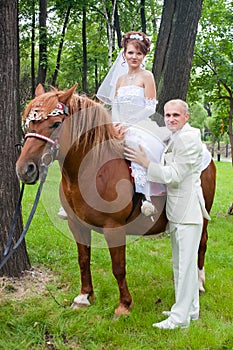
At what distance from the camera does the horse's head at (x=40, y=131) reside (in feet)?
9.09

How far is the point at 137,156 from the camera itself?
329 cm

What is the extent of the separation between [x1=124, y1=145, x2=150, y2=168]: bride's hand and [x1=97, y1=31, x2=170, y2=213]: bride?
0.21ft

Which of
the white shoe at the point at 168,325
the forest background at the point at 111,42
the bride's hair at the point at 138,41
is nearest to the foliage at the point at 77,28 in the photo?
the forest background at the point at 111,42

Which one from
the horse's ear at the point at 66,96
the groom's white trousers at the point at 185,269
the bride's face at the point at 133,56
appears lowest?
the groom's white trousers at the point at 185,269

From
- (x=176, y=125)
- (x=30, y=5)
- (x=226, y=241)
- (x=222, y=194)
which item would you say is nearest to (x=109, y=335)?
(x=176, y=125)

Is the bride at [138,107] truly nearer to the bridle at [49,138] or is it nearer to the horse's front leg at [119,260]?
the horse's front leg at [119,260]

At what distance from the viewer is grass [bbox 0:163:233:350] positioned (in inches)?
126

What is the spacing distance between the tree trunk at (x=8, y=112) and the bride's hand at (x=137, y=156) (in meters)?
→ 1.46

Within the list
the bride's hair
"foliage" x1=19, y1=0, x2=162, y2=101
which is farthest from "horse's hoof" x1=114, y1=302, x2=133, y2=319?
"foliage" x1=19, y1=0, x2=162, y2=101

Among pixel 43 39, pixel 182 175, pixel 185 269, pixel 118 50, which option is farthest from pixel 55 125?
pixel 43 39

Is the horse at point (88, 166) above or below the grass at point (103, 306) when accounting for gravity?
above

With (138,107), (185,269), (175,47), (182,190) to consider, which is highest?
(175,47)

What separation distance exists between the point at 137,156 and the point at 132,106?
63cm

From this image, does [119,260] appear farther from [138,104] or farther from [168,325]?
[138,104]
